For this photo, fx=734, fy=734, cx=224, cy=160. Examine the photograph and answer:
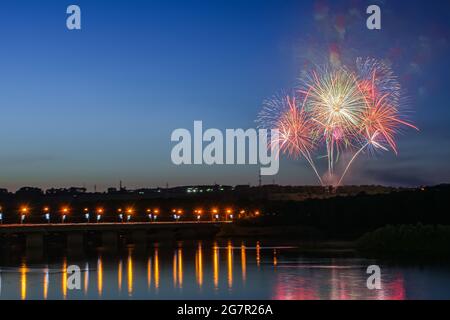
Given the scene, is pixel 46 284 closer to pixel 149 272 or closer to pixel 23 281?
pixel 23 281

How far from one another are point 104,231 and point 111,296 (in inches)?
3978

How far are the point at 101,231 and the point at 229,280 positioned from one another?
98724 mm

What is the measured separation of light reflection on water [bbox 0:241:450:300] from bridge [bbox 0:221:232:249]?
45497 millimetres

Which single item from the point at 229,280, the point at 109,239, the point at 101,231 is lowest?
the point at 109,239

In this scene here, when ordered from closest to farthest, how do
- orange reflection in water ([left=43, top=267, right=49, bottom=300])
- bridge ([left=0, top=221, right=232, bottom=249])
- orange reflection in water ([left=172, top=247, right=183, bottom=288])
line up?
orange reflection in water ([left=43, top=267, right=49, bottom=300]) → orange reflection in water ([left=172, top=247, right=183, bottom=288]) → bridge ([left=0, top=221, right=232, bottom=249])

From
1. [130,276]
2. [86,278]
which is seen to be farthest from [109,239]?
[86,278]

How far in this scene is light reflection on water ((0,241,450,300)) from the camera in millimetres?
49500

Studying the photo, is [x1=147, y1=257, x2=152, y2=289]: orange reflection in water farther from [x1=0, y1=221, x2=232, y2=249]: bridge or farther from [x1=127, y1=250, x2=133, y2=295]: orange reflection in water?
[x1=0, y1=221, x2=232, y2=249]: bridge

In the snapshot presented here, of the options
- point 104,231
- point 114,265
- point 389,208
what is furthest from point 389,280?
point 104,231

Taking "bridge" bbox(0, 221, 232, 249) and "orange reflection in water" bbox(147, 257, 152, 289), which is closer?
"orange reflection in water" bbox(147, 257, 152, 289)

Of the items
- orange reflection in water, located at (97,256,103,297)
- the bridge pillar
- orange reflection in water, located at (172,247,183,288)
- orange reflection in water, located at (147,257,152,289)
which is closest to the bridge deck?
the bridge pillar

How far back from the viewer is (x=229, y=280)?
6016cm
